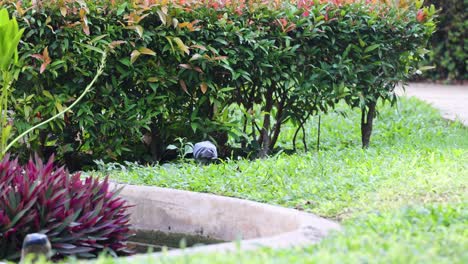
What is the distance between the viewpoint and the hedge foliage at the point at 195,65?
6840 mm

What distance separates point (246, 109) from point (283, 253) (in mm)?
4291

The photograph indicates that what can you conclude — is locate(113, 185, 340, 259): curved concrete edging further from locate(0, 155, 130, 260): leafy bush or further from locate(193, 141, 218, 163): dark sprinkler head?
locate(193, 141, 218, 163): dark sprinkler head

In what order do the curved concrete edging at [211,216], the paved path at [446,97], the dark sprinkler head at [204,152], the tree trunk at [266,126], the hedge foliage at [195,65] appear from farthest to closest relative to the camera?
the paved path at [446,97]
the tree trunk at [266,126]
the dark sprinkler head at [204,152]
the hedge foliage at [195,65]
the curved concrete edging at [211,216]

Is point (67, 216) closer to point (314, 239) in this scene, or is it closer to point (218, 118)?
point (314, 239)

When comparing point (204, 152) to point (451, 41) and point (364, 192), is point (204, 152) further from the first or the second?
point (451, 41)

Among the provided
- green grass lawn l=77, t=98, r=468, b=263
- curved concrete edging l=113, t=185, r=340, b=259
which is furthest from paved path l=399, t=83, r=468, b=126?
curved concrete edging l=113, t=185, r=340, b=259

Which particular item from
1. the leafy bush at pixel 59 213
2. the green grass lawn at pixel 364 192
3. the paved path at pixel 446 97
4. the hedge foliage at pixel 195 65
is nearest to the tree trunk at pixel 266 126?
the hedge foliage at pixel 195 65

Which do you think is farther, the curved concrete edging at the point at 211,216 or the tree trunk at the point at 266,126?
the tree trunk at the point at 266,126

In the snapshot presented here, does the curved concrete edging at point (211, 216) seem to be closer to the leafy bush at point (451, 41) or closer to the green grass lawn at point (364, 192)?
the green grass lawn at point (364, 192)

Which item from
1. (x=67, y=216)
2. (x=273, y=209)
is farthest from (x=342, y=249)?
(x=67, y=216)

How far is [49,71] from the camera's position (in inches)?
267

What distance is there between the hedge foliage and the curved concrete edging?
5.25ft

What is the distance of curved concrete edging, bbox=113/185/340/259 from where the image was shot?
477cm

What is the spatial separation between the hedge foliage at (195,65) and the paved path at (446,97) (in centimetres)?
303
